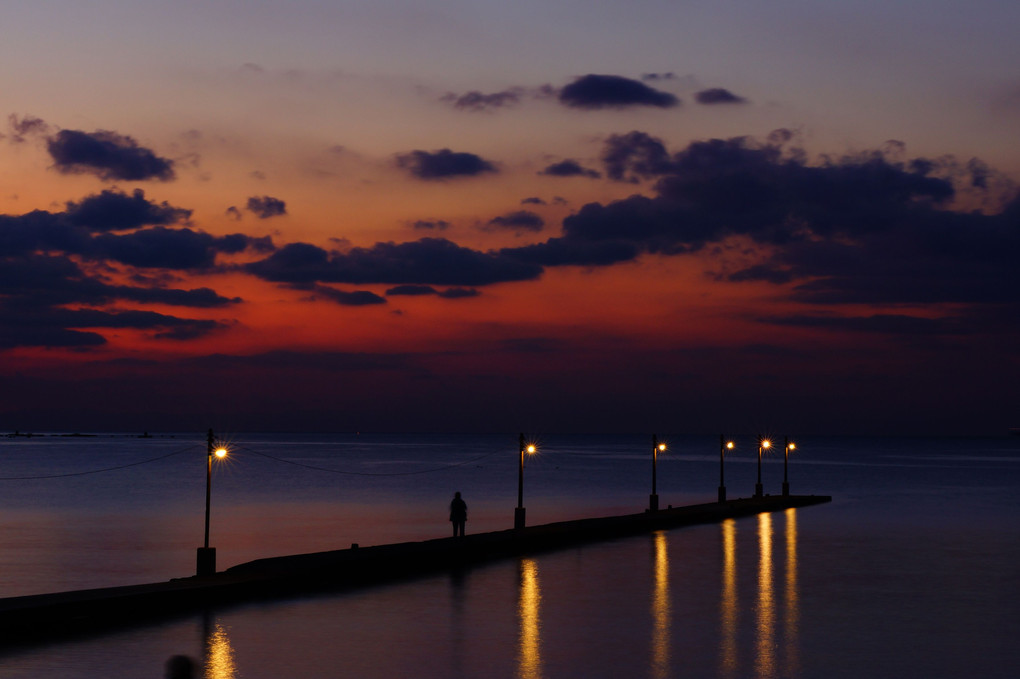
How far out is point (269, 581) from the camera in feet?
97.5

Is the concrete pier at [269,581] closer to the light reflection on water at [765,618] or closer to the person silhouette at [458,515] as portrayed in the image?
the person silhouette at [458,515]

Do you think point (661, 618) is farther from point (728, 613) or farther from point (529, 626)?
point (529, 626)

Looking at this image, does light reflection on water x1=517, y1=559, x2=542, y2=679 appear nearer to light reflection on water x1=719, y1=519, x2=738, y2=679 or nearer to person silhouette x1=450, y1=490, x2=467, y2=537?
light reflection on water x1=719, y1=519, x2=738, y2=679

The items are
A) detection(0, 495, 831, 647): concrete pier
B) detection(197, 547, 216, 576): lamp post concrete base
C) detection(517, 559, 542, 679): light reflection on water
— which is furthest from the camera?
detection(197, 547, 216, 576): lamp post concrete base

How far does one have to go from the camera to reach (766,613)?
26.7 metres

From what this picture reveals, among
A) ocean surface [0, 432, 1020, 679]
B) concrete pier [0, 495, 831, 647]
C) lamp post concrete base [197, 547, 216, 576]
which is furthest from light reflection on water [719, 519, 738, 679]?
lamp post concrete base [197, 547, 216, 576]

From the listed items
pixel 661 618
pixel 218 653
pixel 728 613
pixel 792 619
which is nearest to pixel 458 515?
pixel 728 613

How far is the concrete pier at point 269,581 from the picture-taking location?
23.1 m

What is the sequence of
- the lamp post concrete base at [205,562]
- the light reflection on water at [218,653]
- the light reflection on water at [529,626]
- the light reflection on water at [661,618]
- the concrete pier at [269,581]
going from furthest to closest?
the lamp post concrete base at [205,562] < the concrete pier at [269,581] < the light reflection on water at [661,618] < the light reflection on water at [529,626] < the light reflection on water at [218,653]

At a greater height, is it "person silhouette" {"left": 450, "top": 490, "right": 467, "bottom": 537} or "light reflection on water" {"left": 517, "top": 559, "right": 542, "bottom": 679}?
"person silhouette" {"left": 450, "top": 490, "right": 467, "bottom": 537}

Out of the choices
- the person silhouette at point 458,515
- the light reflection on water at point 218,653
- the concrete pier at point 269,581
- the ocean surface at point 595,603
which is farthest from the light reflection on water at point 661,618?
the person silhouette at point 458,515

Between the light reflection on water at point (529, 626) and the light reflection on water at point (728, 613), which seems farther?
the light reflection on water at point (728, 613)

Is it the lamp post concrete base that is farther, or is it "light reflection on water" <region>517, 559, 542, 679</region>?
the lamp post concrete base

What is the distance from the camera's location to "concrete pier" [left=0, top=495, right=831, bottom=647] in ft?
75.8
